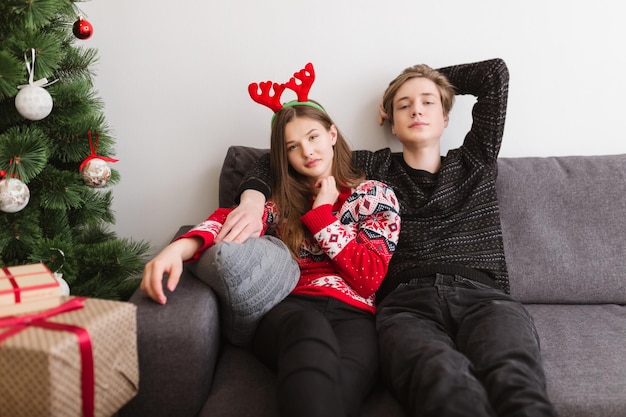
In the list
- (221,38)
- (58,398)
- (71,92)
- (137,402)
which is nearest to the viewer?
(58,398)

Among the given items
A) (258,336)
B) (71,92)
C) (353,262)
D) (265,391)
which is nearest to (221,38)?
(71,92)

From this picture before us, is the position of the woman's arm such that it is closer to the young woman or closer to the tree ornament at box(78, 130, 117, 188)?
the young woman

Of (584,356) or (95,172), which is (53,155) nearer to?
(95,172)

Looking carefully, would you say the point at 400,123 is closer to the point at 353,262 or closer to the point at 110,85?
the point at 353,262

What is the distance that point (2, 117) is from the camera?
4.12 feet

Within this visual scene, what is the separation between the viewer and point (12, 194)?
115cm

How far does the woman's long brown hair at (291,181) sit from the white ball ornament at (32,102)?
62 cm

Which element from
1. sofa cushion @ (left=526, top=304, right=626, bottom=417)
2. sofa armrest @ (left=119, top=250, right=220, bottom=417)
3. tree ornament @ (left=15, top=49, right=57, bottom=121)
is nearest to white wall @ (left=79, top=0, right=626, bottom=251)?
tree ornament @ (left=15, top=49, right=57, bottom=121)

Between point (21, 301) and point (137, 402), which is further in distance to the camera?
point (137, 402)

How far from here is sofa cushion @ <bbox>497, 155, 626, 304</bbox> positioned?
59.4 inches

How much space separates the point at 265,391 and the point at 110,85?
124 centimetres

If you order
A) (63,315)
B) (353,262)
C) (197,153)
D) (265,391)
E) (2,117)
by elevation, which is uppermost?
(2,117)

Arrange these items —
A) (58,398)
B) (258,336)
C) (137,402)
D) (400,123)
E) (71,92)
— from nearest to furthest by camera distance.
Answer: (58,398) → (137,402) → (258,336) → (71,92) → (400,123)

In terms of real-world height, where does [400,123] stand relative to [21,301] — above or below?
above
